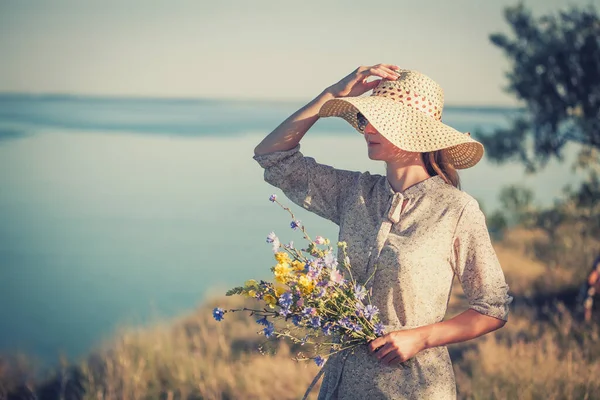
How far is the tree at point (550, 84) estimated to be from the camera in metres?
10.4

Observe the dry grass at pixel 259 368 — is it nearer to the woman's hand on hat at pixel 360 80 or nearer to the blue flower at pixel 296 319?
the blue flower at pixel 296 319

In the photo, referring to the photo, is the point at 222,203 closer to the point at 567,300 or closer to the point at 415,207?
the point at 567,300

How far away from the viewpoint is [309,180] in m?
2.74

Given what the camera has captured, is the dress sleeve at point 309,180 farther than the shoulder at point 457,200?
Yes

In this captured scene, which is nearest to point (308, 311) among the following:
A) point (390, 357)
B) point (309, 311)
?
point (309, 311)

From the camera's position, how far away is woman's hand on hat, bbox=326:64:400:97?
2.64m

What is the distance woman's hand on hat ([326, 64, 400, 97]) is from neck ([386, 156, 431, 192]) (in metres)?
0.31

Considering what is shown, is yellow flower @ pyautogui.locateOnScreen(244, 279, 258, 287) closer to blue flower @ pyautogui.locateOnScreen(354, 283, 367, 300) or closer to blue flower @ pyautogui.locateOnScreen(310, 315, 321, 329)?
blue flower @ pyautogui.locateOnScreen(310, 315, 321, 329)

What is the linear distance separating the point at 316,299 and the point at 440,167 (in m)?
0.76

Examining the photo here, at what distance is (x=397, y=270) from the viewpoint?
7.93ft

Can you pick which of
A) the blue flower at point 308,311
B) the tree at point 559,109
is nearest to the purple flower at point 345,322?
the blue flower at point 308,311

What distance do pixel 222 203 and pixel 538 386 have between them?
69.0ft

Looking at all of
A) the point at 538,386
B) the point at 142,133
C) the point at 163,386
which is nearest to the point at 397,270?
the point at 538,386

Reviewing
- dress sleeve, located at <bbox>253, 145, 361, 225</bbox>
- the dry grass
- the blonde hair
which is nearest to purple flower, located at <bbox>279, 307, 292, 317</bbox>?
dress sleeve, located at <bbox>253, 145, 361, 225</bbox>
